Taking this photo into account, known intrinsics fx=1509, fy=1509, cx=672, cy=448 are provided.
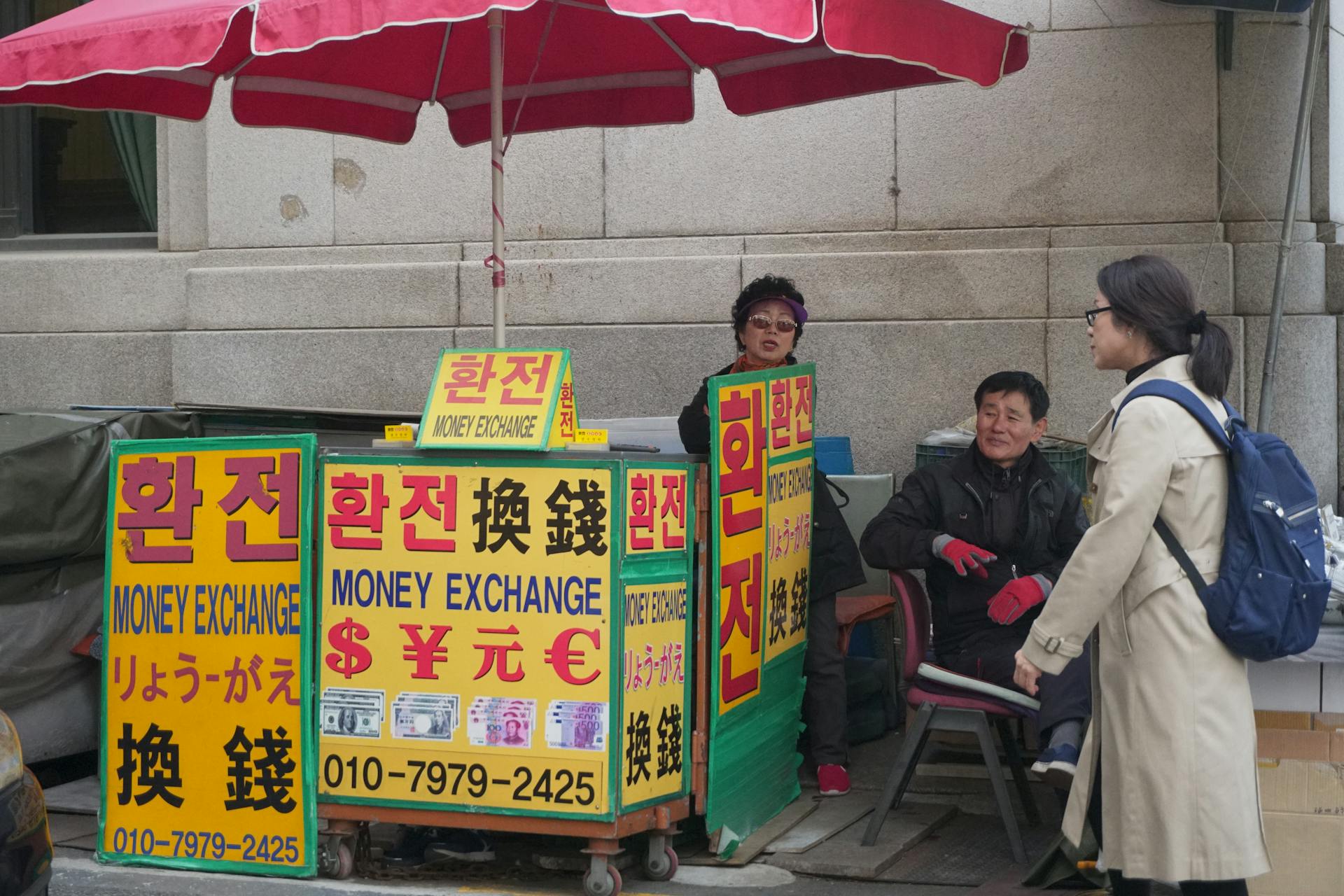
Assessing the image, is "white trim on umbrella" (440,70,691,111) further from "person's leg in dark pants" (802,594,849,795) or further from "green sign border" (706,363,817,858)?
"person's leg in dark pants" (802,594,849,795)

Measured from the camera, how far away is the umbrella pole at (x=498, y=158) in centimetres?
539

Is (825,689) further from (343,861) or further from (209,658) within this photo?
(209,658)

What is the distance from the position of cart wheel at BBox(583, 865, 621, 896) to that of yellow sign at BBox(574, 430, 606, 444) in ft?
4.30

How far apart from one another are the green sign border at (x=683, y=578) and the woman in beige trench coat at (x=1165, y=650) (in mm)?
1228

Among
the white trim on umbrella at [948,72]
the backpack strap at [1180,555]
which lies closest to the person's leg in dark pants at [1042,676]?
the backpack strap at [1180,555]

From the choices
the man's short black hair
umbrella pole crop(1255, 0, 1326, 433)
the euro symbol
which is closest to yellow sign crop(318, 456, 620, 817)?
the euro symbol

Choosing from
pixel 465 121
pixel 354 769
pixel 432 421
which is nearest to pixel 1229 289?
pixel 465 121

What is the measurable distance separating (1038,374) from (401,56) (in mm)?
3316

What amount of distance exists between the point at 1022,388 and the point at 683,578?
1481mm

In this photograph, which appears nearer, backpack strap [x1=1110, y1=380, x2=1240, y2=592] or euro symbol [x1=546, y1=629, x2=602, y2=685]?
backpack strap [x1=1110, y1=380, x2=1240, y2=592]

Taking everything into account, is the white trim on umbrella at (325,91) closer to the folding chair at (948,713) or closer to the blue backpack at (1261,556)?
the folding chair at (948,713)

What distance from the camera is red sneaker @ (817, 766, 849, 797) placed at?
5734 millimetres

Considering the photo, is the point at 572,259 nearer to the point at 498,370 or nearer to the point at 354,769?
the point at 498,370

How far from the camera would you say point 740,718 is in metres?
5.02
